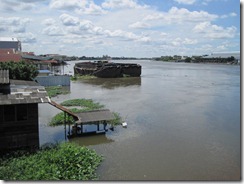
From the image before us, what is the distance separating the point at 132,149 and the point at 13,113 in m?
5.00

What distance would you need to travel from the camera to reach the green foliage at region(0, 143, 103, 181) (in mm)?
8641

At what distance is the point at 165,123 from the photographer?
53.4 ft

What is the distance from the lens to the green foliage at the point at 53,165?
864cm

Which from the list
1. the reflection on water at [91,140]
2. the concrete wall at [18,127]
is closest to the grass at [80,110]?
the reflection on water at [91,140]

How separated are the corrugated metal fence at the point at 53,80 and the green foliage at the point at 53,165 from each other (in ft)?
70.4

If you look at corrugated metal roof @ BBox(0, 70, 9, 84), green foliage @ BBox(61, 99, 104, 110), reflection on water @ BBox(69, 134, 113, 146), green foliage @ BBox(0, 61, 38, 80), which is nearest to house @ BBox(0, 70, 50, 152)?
corrugated metal roof @ BBox(0, 70, 9, 84)

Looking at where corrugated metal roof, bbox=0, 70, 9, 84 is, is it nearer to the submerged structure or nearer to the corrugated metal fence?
the corrugated metal fence

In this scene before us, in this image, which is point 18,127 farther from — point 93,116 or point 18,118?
point 93,116

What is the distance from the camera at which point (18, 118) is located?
409 inches

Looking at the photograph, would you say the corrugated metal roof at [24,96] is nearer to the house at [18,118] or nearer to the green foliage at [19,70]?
the house at [18,118]

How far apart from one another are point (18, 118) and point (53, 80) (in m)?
21.8

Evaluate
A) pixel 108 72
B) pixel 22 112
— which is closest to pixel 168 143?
pixel 22 112

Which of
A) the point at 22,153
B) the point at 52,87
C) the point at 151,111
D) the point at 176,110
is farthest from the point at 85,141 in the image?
the point at 52,87

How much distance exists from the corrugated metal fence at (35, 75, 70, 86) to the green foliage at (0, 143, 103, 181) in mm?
21462
